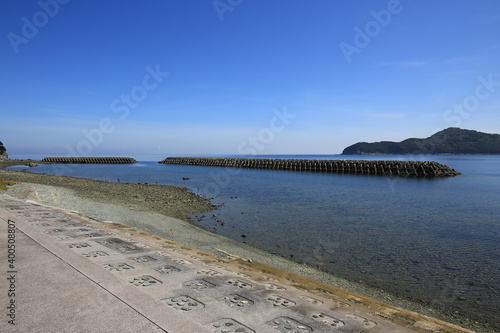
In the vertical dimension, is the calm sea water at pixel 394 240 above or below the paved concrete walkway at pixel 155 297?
below

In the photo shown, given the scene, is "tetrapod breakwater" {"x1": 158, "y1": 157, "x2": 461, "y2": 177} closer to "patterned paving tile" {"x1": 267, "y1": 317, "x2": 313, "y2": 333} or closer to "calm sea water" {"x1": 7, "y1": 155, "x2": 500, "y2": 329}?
"calm sea water" {"x1": 7, "y1": 155, "x2": 500, "y2": 329}

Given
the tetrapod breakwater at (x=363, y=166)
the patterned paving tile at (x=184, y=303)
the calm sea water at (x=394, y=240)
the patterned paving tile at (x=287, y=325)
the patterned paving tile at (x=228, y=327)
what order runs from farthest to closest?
the tetrapod breakwater at (x=363, y=166) < the calm sea water at (x=394, y=240) < the patterned paving tile at (x=184, y=303) < the patterned paving tile at (x=287, y=325) < the patterned paving tile at (x=228, y=327)

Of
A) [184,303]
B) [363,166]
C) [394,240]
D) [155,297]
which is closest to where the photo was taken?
[184,303]

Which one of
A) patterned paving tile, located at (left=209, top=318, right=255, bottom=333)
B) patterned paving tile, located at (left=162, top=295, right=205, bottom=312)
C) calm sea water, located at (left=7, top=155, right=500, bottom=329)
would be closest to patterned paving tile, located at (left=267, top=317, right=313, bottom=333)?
patterned paving tile, located at (left=209, top=318, right=255, bottom=333)

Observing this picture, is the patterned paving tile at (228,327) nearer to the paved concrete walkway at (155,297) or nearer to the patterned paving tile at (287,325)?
the paved concrete walkway at (155,297)

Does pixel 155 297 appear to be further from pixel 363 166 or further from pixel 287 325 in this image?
pixel 363 166

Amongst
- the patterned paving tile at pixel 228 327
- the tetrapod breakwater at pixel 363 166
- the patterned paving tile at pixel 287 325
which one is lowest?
the patterned paving tile at pixel 287 325

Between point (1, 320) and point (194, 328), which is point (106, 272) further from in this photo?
point (194, 328)

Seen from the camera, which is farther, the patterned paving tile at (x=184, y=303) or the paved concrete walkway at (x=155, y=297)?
the patterned paving tile at (x=184, y=303)

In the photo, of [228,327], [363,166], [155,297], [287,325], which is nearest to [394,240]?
[287,325]

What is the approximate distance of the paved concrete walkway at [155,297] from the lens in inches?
160

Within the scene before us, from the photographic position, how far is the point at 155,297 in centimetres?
493

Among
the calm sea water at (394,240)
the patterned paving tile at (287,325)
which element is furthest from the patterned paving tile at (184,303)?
the calm sea water at (394,240)

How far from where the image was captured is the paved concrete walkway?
4.05 m
